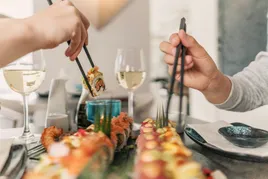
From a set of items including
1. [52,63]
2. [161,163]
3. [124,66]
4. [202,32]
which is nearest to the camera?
[161,163]

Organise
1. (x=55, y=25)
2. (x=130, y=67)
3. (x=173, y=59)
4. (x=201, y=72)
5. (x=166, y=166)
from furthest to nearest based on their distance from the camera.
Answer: (x=130, y=67), (x=201, y=72), (x=173, y=59), (x=55, y=25), (x=166, y=166)

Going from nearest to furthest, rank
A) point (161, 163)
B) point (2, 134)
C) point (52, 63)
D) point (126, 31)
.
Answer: point (161, 163), point (2, 134), point (52, 63), point (126, 31)

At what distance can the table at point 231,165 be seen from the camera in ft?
2.05

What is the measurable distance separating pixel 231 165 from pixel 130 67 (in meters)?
0.61

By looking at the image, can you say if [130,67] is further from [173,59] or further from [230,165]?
[230,165]

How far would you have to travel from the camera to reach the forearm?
2.41 feet

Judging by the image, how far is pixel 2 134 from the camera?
42.1 inches

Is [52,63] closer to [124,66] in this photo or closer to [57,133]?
[124,66]

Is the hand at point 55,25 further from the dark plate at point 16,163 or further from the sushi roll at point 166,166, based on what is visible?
the sushi roll at point 166,166

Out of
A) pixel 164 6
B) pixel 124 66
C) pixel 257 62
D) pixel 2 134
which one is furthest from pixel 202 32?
pixel 2 134

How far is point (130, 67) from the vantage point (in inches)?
47.6

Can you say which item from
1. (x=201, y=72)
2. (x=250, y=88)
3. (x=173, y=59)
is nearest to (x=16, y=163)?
(x=173, y=59)

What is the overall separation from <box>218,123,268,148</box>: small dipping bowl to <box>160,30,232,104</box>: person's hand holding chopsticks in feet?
0.71

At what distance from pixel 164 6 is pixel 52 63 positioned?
1747 mm
